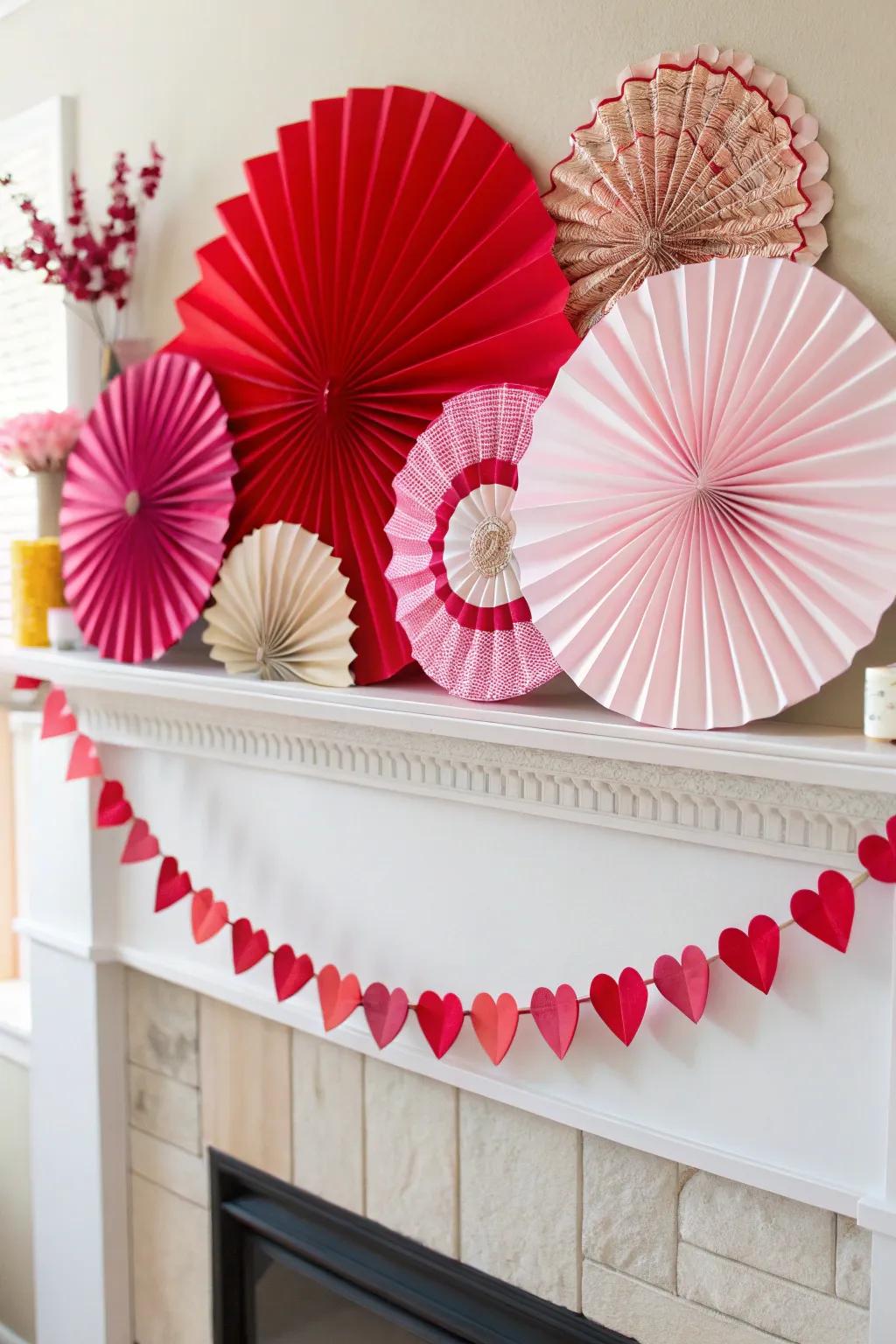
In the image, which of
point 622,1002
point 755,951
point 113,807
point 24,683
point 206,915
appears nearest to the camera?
point 755,951

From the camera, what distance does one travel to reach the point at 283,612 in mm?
1518

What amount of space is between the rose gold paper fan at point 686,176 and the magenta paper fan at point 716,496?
7 centimetres

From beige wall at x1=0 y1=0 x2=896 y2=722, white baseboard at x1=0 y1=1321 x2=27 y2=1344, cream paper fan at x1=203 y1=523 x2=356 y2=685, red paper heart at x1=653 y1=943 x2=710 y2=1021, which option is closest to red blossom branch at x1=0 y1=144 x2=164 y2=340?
beige wall at x1=0 y1=0 x2=896 y2=722

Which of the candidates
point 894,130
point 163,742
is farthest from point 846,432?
point 163,742

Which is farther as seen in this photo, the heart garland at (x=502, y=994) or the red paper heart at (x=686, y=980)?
the red paper heart at (x=686, y=980)

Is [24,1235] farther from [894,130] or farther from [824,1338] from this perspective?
[894,130]

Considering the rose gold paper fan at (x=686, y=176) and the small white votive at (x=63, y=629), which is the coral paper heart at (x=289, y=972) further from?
the rose gold paper fan at (x=686, y=176)

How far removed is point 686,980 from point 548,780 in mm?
244

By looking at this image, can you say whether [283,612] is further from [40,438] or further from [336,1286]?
[336,1286]

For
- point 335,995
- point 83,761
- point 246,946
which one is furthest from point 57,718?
point 335,995

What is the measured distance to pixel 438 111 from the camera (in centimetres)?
136

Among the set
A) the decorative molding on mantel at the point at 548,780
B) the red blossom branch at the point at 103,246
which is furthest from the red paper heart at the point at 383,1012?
the red blossom branch at the point at 103,246

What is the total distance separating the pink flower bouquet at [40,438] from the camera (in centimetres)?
187

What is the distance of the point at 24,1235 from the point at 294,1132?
0.92m
